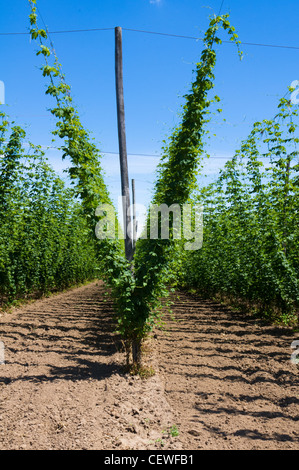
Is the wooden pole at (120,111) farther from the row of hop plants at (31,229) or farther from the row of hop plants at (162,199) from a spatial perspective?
the row of hop plants at (31,229)

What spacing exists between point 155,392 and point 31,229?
7176 millimetres

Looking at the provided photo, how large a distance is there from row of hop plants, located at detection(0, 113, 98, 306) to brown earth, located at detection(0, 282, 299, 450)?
246 cm

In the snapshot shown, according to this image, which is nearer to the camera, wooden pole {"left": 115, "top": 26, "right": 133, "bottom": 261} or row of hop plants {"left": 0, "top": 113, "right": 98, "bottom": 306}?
wooden pole {"left": 115, "top": 26, "right": 133, "bottom": 261}

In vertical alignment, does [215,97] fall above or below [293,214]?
above

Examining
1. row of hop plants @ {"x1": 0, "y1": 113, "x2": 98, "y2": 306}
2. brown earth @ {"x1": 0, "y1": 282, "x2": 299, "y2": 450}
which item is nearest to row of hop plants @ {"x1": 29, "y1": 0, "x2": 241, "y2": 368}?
brown earth @ {"x1": 0, "y1": 282, "x2": 299, "y2": 450}

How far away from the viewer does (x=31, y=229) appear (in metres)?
9.91

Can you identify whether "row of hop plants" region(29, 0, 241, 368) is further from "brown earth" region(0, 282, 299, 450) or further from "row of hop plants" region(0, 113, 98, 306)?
"row of hop plants" region(0, 113, 98, 306)

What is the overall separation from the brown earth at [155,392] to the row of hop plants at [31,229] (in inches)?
96.9

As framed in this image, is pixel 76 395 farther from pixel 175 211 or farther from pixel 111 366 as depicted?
pixel 175 211

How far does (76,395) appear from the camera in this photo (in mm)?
3834

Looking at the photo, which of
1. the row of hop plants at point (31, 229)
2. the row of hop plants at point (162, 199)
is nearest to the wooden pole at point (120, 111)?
the row of hop plants at point (162, 199)

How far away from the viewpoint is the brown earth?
305 cm

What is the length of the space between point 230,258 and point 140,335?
475 centimetres
